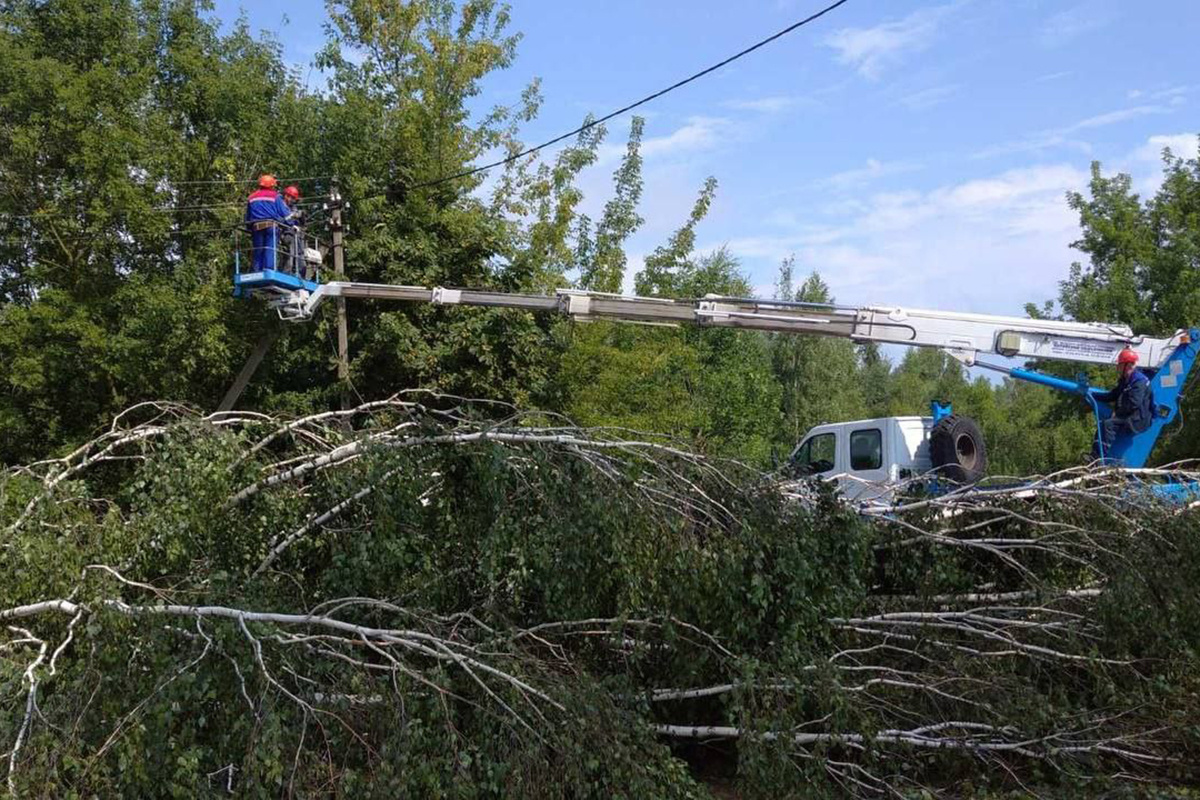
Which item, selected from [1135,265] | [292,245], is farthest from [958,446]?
[1135,265]

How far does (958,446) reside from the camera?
9.41 m

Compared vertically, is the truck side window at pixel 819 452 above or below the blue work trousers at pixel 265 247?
below

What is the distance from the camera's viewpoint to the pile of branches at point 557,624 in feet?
14.1

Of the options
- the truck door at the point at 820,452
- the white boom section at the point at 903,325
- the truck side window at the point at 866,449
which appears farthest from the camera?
the truck door at the point at 820,452

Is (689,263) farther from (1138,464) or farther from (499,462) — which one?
(499,462)

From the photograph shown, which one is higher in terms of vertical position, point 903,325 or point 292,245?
point 292,245

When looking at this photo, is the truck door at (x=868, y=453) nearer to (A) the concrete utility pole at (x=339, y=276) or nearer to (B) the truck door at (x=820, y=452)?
(B) the truck door at (x=820, y=452)

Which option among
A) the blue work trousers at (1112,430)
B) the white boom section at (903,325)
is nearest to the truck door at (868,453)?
the white boom section at (903,325)

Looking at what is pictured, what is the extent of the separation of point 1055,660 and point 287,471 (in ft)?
15.6

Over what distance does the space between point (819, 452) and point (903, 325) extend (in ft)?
8.44

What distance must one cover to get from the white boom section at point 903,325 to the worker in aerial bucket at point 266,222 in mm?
4033

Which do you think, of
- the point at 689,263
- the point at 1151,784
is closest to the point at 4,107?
the point at 689,263

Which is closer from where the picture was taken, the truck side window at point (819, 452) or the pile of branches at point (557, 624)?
the pile of branches at point (557, 624)

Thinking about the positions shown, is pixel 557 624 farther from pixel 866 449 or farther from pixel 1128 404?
pixel 1128 404
